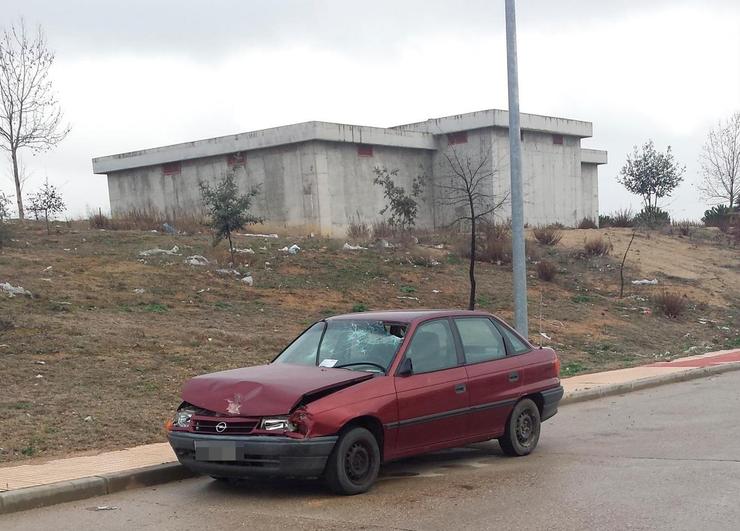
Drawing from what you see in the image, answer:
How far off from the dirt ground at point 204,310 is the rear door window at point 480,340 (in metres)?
3.93

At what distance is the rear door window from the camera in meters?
9.48

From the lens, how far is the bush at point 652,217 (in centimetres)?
4431

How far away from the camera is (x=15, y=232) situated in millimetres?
23984

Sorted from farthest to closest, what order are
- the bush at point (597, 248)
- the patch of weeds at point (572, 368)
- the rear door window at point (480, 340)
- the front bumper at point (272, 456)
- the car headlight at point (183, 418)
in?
the bush at point (597, 248), the patch of weeds at point (572, 368), the rear door window at point (480, 340), the car headlight at point (183, 418), the front bumper at point (272, 456)

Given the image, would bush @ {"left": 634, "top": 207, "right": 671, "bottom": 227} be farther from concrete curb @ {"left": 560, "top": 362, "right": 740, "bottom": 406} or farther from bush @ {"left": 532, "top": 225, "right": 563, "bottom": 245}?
concrete curb @ {"left": 560, "top": 362, "right": 740, "bottom": 406}

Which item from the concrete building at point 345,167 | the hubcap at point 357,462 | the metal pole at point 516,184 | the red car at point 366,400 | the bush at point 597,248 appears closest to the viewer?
the red car at point 366,400

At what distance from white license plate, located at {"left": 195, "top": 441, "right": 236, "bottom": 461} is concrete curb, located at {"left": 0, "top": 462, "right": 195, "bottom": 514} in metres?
1.07

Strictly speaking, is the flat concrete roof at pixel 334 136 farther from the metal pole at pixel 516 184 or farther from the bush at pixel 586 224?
the metal pole at pixel 516 184

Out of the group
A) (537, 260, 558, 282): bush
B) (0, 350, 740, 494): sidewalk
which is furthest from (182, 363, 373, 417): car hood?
(537, 260, 558, 282): bush

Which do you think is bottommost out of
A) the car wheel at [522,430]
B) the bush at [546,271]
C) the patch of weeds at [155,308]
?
the bush at [546,271]

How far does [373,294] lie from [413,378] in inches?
554

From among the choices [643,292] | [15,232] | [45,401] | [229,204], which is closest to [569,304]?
[643,292]

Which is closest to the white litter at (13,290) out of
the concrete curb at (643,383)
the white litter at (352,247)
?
the concrete curb at (643,383)

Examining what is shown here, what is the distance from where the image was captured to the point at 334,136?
34.9 meters
